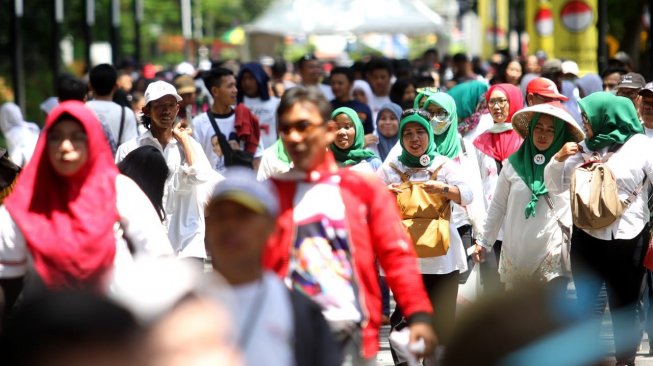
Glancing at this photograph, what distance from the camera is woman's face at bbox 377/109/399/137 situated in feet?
39.9

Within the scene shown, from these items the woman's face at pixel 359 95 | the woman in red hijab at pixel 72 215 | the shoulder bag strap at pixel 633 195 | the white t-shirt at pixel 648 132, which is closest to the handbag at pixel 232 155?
the white t-shirt at pixel 648 132

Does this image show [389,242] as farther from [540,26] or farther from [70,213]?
[540,26]

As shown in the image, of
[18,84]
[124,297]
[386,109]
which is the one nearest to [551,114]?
[386,109]

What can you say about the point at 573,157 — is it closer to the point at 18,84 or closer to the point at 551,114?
the point at 551,114

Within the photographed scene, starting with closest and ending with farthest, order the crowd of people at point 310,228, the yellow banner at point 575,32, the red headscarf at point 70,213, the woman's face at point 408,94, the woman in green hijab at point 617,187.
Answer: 1. the crowd of people at point 310,228
2. the red headscarf at point 70,213
3. the woman in green hijab at point 617,187
4. the woman's face at point 408,94
5. the yellow banner at point 575,32

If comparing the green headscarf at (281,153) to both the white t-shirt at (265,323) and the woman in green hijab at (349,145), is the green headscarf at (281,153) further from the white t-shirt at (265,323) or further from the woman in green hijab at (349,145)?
the white t-shirt at (265,323)

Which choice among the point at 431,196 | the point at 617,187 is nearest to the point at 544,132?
the point at 617,187

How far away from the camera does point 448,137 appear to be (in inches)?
370

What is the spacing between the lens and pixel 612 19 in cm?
3272

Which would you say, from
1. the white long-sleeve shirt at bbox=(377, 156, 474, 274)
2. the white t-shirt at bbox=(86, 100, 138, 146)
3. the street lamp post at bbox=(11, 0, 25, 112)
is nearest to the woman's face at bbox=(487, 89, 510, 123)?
the white long-sleeve shirt at bbox=(377, 156, 474, 274)

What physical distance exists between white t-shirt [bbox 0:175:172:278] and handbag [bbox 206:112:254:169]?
566 cm

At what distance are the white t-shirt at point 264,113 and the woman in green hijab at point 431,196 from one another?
228 inches

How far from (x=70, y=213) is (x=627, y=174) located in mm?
4237

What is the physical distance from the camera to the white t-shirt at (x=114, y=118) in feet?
37.7
